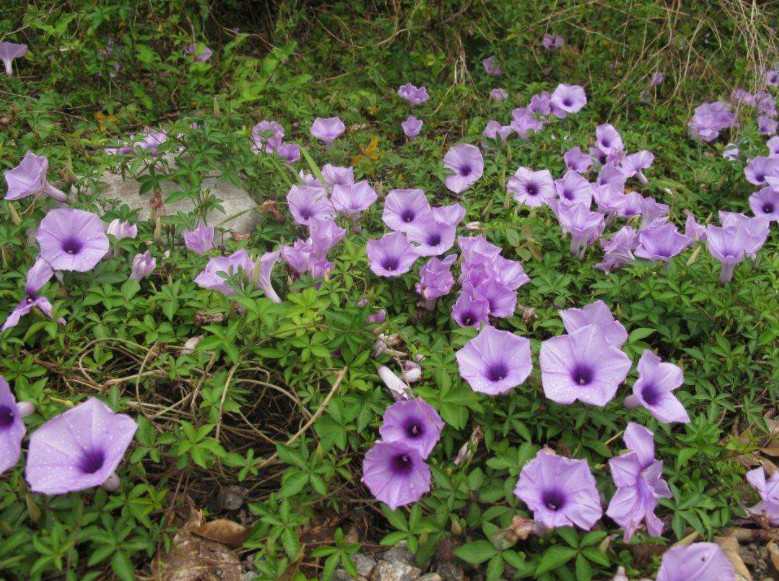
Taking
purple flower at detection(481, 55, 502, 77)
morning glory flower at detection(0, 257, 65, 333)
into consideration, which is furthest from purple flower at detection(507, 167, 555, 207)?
morning glory flower at detection(0, 257, 65, 333)

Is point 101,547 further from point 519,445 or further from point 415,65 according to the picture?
point 415,65

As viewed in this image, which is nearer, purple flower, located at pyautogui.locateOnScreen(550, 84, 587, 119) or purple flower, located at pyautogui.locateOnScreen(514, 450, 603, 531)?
purple flower, located at pyautogui.locateOnScreen(514, 450, 603, 531)

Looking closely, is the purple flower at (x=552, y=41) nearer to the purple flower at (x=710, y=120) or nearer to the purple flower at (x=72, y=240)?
the purple flower at (x=710, y=120)

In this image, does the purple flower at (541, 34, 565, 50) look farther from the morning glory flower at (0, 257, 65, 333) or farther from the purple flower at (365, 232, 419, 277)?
A: the morning glory flower at (0, 257, 65, 333)

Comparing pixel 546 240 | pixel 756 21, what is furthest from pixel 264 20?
pixel 756 21

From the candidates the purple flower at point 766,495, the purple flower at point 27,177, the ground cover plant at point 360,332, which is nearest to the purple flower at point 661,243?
the ground cover plant at point 360,332

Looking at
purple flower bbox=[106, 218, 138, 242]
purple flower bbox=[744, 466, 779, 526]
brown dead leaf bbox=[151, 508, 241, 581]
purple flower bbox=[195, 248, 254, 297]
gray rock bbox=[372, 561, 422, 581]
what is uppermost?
purple flower bbox=[195, 248, 254, 297]

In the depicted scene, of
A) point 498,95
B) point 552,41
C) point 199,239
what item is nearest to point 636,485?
point 199,239

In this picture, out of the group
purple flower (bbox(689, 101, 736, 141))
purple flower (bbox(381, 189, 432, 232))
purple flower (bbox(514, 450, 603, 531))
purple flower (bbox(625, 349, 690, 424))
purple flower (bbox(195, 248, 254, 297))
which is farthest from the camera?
purple flower (bbox(689, 101, 736, 141))
